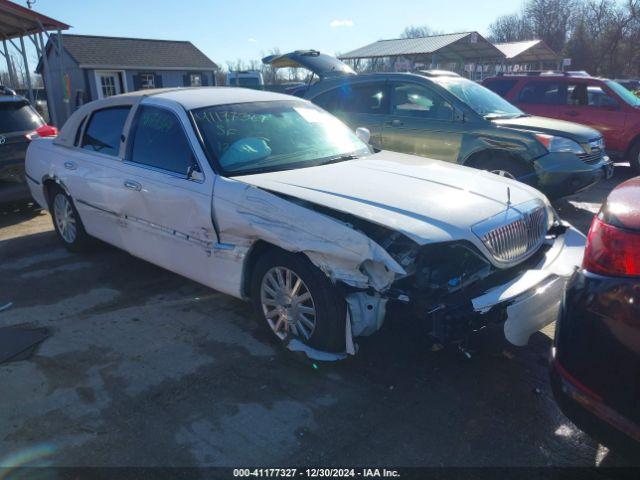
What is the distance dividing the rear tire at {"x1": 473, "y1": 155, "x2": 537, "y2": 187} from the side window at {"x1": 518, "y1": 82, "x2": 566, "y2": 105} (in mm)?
4418

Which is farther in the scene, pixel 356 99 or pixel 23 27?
pixel 23 27

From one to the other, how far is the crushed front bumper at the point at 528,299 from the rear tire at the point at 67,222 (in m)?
4.21

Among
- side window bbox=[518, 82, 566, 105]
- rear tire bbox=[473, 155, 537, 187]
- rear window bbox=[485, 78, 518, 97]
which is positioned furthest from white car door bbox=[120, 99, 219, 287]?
side window bbox=[518, 82, 566, 105]

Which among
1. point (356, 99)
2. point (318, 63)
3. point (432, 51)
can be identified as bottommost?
point (356, 99)

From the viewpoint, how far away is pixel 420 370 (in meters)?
3.27

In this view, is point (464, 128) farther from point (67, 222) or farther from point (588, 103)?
point (67, 222)

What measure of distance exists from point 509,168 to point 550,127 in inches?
37.8

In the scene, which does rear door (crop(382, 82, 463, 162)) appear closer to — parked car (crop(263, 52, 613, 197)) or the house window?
parked car (crop(263, 52, 613, 197))

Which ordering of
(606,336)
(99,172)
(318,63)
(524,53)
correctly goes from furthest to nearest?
1. (524,53)
2. (318,63)
3. (99,172)
4. (606,336)

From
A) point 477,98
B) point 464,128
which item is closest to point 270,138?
point 464,128

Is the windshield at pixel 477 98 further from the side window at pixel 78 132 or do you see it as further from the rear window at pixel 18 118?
the rear window at pixel 18 118

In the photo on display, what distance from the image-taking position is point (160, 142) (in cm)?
416

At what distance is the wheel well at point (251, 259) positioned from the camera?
339 cm

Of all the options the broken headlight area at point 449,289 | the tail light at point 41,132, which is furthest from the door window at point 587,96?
the tail light at point 41,132
